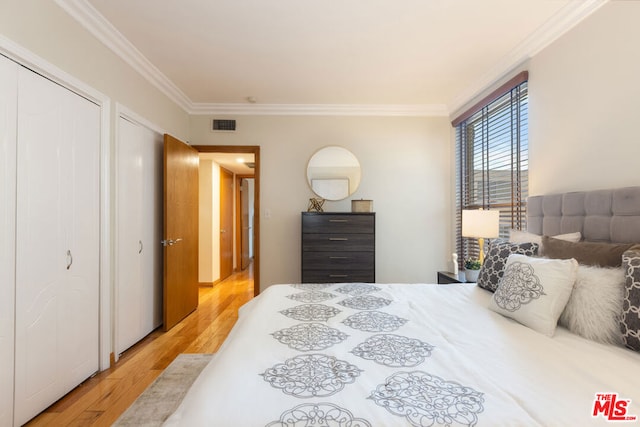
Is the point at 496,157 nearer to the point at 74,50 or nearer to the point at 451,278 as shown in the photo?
the point at 451,278

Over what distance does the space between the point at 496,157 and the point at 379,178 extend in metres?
1.37

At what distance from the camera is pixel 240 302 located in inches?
160

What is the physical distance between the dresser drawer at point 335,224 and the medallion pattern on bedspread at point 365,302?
1.55 meters

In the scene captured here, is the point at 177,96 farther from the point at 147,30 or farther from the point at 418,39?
the point at 418,39

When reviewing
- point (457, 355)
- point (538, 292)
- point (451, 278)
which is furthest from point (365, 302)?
point (451, 278)

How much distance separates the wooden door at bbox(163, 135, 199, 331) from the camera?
3.04 meters

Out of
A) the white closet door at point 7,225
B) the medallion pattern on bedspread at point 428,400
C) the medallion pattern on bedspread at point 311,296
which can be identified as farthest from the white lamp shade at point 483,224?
the white closet door at point 7,225

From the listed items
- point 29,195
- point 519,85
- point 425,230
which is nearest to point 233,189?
point 425,230

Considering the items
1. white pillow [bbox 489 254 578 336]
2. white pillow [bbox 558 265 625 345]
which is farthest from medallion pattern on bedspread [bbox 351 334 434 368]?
white pillow [bbox 558 265 625 345]

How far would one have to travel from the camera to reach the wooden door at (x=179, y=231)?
9.96ft

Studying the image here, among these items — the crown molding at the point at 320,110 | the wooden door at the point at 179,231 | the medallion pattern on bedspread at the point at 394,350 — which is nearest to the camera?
the medallion pattern on bedspread at the point at 394,350

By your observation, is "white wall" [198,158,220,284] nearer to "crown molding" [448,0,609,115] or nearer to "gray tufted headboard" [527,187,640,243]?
"crown molding" [448,0,609,115]

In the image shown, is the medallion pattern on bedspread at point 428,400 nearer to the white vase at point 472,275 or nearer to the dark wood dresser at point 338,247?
the white vase at point 472,275

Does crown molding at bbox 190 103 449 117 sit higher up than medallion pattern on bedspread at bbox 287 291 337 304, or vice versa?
crown molding at bbox 190 103 449 117
